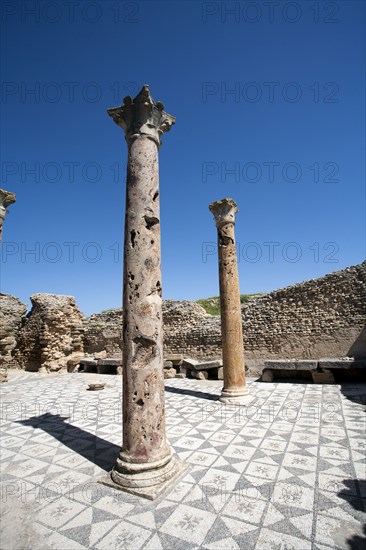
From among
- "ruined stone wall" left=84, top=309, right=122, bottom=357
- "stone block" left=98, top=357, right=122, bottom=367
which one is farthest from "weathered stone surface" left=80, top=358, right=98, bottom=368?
"ruined stone wall" left=84, top=309, right=122, bottom=357

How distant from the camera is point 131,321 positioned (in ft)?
12.8

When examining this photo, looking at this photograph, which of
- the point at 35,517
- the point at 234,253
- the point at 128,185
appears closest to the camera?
the point at 35,517

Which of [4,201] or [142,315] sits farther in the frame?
[4,201]

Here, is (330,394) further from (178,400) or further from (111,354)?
(111,354)

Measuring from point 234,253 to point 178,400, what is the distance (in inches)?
168

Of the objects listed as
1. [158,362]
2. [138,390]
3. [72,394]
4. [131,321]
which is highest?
[131,321]

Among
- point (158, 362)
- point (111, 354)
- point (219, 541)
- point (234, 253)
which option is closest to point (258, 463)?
point (219, 541)

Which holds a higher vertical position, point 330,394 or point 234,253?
point 234,253

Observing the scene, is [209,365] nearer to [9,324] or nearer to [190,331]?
[190,331]

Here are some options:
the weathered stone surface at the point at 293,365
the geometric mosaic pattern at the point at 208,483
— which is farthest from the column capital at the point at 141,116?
the weathered stone surface at the point at 293,365

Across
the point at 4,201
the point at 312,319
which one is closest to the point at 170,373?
the point at 312,319

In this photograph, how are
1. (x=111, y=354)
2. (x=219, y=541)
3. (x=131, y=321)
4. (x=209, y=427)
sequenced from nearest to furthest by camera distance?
(x=219, y=541)
(x=131, y=321)
(x=209, y=427)
(x=111, y=354)

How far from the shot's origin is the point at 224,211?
8500 mm

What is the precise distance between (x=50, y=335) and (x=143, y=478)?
14.9 metres
